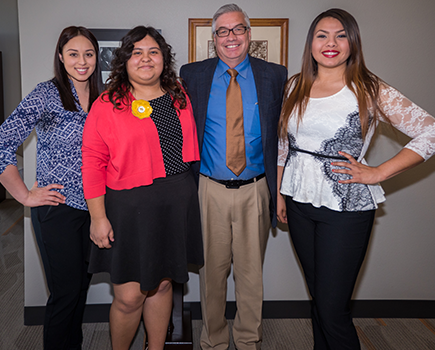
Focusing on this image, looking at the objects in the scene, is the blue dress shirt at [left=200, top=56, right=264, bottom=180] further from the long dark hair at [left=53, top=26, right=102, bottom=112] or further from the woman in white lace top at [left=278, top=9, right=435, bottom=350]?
the long dark hair at [left=53, top=26, right=102, bottom=112]

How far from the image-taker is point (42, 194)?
1.76 metres

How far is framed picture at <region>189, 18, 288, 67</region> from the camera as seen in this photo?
2367 millimetres

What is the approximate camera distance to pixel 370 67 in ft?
8.09

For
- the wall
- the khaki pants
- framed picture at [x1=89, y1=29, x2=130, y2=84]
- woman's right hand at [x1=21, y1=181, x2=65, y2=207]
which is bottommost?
the khaki pants

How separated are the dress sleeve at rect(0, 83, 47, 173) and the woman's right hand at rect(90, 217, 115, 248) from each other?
0.55 metres

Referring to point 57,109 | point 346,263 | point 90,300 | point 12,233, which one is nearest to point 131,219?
point 57,109

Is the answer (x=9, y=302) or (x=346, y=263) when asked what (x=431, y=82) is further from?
(x=9, y=302)

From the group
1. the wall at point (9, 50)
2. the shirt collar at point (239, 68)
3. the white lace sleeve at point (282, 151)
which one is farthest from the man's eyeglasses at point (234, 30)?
the wall at point (9, 50)

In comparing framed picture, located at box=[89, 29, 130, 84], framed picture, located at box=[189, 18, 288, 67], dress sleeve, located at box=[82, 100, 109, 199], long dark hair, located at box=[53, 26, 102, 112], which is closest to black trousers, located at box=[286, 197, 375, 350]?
dress sleeve, located at box=[82, 100, 109, 199]

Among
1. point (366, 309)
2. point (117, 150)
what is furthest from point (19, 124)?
point (366, 309)

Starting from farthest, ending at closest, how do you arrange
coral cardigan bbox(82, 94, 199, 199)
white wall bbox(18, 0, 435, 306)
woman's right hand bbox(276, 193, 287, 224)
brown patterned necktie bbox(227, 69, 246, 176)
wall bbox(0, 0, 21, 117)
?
wall bbox(0, 0, 21, 117) → white wall bbox(18, 0, 435, 306) → woman's right hand bbox(276, 193, 287, 224) → brown patterned necktie bbox(227, 69, 246, 176) → coral cardigan bbox(82, 94, 199, 199)

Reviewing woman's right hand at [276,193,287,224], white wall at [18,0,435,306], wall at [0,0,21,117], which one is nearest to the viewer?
woman's right hand at [276,193,287,224]

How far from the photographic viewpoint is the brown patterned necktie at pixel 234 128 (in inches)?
77.6

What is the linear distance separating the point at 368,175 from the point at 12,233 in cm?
445
